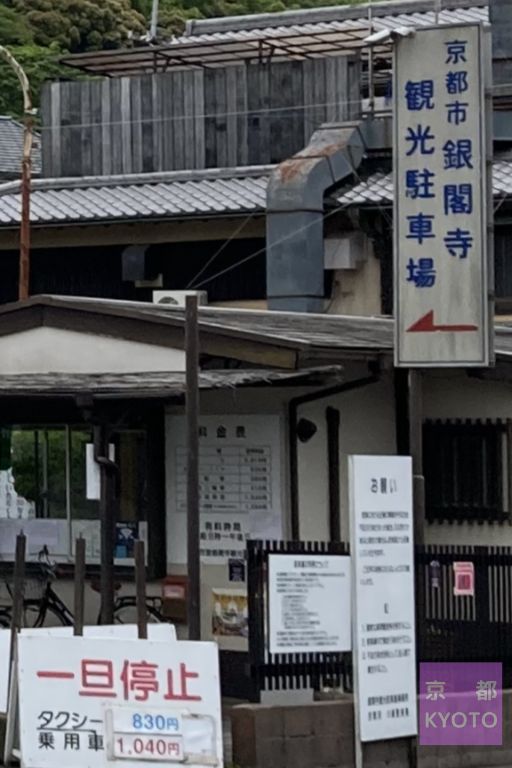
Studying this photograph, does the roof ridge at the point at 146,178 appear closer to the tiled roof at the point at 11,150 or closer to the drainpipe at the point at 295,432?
the drainpipe at the point at 295,432

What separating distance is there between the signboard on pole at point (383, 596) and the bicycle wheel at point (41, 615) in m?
4.31

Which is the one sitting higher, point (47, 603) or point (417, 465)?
point (417, 465)

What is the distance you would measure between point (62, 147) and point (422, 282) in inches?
678

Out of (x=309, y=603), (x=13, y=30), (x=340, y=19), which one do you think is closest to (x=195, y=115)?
(x=340, y=19)

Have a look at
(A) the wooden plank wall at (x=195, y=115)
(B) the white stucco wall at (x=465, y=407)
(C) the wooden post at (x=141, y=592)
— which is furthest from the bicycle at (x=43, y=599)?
(A) the wooden plank wall at (x=195, y=115)

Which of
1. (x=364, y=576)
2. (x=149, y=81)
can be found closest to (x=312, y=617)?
(x=364, y=576)

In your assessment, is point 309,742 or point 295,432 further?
point 295,432

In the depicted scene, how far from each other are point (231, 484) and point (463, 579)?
8.89ft

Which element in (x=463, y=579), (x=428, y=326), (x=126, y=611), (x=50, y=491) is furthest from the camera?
(x=50, y=491)

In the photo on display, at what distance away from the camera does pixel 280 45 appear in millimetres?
30000

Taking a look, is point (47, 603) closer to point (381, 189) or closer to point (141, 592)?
point (141, 592)

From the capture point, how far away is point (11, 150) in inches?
1759

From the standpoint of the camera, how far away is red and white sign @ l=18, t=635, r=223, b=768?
11.3 metres

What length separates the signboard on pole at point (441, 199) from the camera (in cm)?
1350
